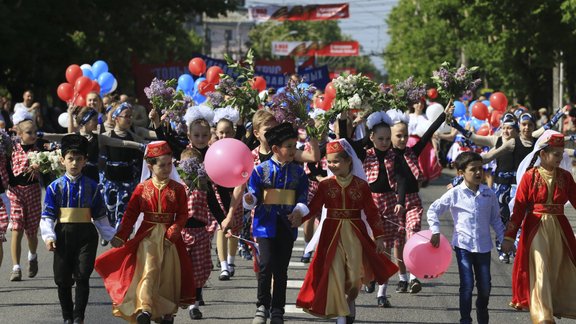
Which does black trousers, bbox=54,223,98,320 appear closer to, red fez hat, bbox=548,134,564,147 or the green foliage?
red fez hat, bbox=548,134,564,147

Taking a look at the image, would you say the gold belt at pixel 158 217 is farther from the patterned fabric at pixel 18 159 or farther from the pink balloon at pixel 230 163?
the patterned fabric at pixel 18 159

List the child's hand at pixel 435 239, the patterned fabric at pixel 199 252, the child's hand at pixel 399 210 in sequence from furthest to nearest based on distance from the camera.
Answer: the child's hand at pixel 399 210 → the patterned fabric at pixel 199 252 → the child's hand at pixel 435 239

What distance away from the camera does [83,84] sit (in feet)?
66.9

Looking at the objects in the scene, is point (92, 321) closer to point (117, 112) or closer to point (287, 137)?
point (287, 137)

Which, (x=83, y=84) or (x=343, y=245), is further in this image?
(x=83, y=84)

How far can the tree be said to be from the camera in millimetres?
37062

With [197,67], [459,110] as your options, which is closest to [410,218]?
[459,110]

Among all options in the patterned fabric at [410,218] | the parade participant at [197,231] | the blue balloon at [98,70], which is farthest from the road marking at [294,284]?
the blue balloon at [98,70]

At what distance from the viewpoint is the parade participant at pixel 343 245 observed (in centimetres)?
998

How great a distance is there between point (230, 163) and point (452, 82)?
9.38 ft

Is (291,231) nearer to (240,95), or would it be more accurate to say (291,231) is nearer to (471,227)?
(471,227)

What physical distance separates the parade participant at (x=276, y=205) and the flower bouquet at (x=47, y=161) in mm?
1949

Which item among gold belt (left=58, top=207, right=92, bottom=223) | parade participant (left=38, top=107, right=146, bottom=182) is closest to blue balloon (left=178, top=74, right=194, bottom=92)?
parade participant (left=38, top=107, right=146, bottom=182)

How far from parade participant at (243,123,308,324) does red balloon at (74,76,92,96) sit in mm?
10423
